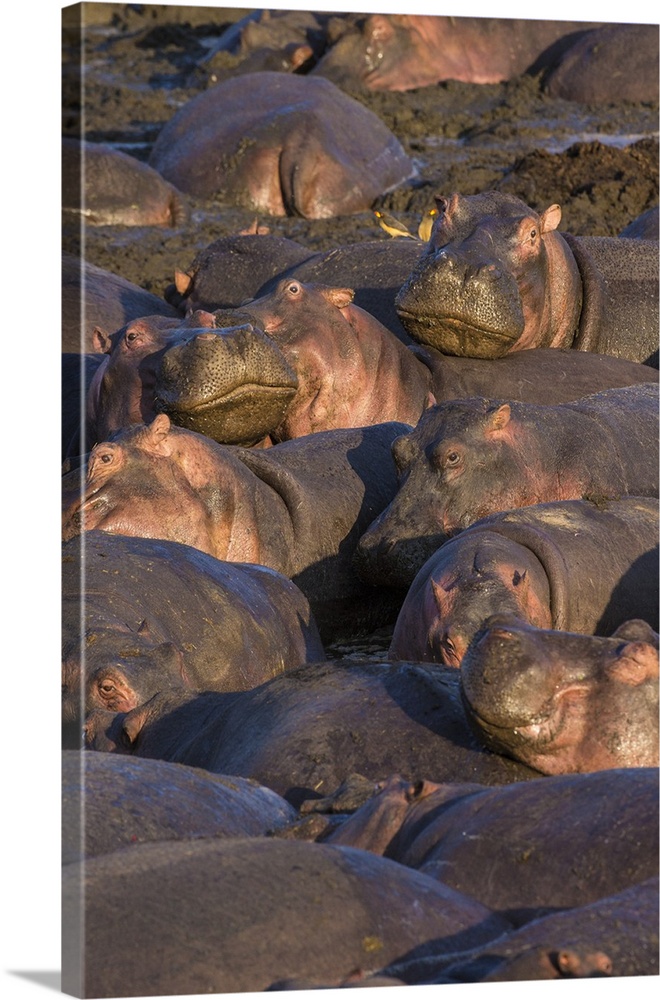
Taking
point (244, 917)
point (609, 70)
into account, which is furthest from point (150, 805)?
point (609, 70)

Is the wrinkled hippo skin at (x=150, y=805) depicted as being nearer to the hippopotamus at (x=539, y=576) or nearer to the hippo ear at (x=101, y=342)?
the hippopotamus at (x=539, y=576)

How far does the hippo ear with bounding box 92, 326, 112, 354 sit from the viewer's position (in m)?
8.03

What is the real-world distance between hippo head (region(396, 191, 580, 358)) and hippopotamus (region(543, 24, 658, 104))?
7.13 m

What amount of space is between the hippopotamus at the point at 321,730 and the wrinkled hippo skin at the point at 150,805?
1.00ft

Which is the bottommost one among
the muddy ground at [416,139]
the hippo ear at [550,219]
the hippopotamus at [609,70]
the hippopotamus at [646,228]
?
the muddy ground at [416,139]

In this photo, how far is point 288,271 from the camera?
9.74 meters

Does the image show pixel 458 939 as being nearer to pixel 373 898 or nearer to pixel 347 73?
pixel 373 898

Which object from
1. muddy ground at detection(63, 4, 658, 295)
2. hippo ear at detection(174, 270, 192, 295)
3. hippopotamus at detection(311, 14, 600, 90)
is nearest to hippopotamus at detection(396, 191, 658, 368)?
hippo ear at detection(174, 270, 192, 295)

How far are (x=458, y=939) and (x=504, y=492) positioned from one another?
330 centimetres

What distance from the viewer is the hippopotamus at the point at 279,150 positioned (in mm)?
12836

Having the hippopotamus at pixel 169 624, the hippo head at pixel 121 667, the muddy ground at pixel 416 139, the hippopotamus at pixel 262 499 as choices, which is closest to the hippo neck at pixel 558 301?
the hippopotamus at pixel 262 499

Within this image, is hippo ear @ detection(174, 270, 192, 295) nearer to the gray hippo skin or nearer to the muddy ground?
the muddy ground

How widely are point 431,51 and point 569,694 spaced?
13.0m

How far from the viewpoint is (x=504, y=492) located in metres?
A: 6.54
